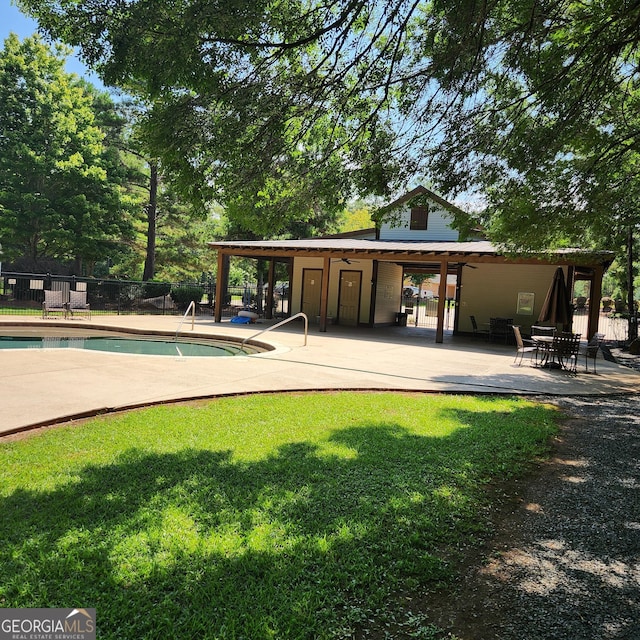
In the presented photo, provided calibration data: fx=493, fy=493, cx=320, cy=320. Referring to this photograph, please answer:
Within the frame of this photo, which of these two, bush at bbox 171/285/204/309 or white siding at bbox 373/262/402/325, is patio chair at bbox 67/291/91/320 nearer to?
bush at bbox 171/285/204/309

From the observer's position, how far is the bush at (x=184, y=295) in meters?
23.8

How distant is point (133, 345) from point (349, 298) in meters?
10.8

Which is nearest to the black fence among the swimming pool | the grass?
the swimming pool

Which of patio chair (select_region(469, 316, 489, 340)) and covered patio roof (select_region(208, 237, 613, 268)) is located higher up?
covered patio roof (select_region(208, 237, 613, 268))

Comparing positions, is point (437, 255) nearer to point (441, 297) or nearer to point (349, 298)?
point (441, 297)

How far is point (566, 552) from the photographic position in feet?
10.0

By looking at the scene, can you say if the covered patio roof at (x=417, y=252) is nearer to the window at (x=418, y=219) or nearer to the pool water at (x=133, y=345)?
the window at (x=418, y=219)

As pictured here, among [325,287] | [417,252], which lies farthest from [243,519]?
[325,287]

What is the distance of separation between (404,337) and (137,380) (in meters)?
11.6

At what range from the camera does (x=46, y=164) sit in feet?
73.9

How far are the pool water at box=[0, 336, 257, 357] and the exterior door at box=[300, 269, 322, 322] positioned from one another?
8502mm

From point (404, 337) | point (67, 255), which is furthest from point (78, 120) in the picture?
point (404, 337)

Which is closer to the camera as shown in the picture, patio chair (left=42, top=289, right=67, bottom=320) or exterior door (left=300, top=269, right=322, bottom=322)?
patio chair (left=42, top=289, right=67, bottom=320)

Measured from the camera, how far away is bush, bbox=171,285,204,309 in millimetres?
23797
